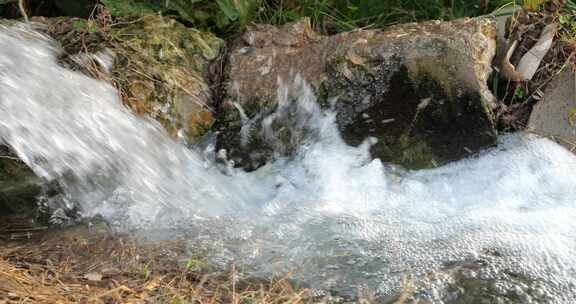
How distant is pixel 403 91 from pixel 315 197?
656 mm

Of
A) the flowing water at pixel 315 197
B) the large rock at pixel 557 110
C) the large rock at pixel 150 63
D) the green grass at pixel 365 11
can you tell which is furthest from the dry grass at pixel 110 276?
the green grass at pixel 365 11

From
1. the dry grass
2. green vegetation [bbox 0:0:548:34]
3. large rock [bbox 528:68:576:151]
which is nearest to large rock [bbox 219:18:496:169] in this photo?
large rock [bbox 528:68:576:151]

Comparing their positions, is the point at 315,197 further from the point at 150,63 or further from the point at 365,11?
the point at 365,11

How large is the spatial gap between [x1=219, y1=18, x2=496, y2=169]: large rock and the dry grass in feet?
A: 2.83

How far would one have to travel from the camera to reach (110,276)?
2.15 meters

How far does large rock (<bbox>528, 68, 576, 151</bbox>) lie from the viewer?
3102 millimetres

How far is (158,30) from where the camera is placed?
10.3 feet

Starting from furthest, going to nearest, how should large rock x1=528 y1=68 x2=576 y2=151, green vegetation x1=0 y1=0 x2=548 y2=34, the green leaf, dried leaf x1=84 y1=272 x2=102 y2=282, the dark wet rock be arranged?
green vegetation x1=0 y1=0 x2=548 y2=34
the green leaf
large rock x1=528 y1=68 x2=576 y2=151
the dark wet rock
dried leaf x1=84 y1=272 x2=102 y2=282

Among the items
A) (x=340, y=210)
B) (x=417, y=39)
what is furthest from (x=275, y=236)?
(x=417, y=39)

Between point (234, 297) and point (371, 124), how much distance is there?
4.13 ft

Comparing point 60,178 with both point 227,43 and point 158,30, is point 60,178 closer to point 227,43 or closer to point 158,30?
point 158,30

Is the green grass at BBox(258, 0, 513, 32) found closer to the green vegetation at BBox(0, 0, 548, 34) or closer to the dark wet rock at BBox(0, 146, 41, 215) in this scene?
the green vegetation at BBox(0, 0, 548, 34)

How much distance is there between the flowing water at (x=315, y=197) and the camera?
224 centimetres

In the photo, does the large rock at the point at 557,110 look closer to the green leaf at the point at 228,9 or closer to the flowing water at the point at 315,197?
the flowing water at the point at 315,197
